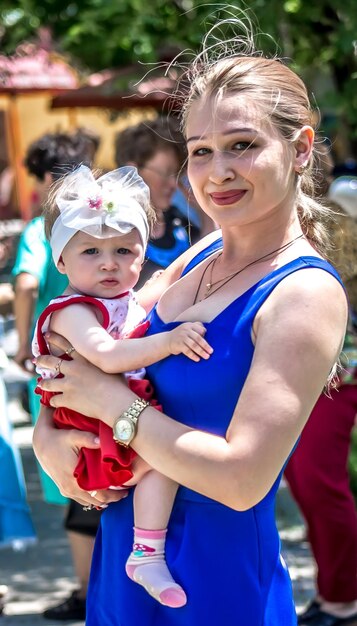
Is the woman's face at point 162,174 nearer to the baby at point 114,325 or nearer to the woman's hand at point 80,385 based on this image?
the baby at point 114,325

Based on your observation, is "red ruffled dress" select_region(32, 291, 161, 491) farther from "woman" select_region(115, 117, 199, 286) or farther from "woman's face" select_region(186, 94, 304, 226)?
"woman" select_region(115, 117, 199, 286)

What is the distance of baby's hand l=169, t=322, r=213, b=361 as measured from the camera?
2.14 meters

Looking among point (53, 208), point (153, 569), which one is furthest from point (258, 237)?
point (153, 569)

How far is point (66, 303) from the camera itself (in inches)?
100

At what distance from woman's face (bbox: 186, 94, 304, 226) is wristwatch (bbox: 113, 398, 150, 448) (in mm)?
413

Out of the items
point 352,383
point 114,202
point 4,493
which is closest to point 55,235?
point 114,202

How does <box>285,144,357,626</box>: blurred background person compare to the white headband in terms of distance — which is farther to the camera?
<box>285,144,357,626</box>: blurred background person

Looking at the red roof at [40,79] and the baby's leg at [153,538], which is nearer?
the baby's leg at [153,538]

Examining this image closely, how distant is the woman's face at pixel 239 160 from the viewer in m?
2.16

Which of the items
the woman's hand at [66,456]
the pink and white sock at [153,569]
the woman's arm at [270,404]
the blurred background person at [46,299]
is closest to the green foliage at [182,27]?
the blurred background person at [46,299]

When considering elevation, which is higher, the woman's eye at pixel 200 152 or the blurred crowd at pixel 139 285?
the woman's eye at pixel 200 152

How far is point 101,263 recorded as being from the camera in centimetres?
256

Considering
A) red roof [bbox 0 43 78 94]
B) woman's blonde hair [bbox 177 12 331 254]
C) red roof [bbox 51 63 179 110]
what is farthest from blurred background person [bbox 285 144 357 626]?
red roof [bbox 0 43 78 94]

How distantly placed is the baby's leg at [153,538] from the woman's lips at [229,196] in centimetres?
58
